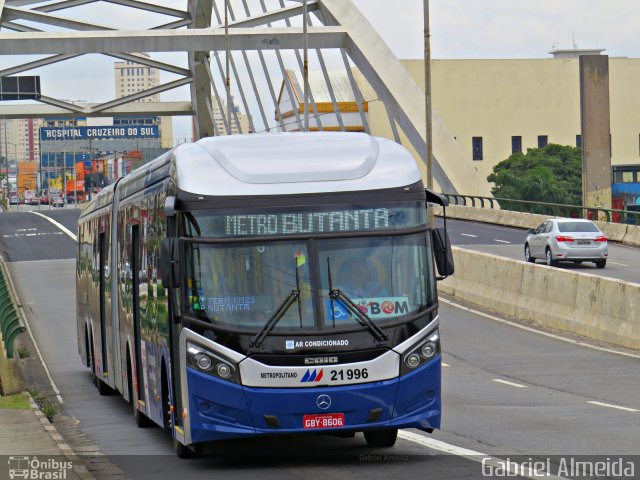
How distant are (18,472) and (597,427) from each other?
5624mm

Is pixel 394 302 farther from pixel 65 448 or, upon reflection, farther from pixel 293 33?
pixel 293 33

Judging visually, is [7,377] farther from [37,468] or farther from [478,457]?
[478,457]

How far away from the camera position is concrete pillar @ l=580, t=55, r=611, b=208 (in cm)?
8194

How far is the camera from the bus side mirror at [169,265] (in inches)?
447

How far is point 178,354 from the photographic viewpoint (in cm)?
1189

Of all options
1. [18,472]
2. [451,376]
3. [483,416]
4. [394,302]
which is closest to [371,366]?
[394,302]

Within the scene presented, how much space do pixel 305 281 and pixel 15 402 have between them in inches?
280

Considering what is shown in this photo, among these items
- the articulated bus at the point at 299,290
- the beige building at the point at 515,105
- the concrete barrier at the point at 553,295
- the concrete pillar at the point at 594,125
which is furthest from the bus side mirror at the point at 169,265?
the beige building at the point at 515,105

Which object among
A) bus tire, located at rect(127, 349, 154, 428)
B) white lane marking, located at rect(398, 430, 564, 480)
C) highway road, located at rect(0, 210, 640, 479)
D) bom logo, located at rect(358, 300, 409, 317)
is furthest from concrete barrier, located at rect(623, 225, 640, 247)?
bom logo, located at rect(358, 300, 409, 317)

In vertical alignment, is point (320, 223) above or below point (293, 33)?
below

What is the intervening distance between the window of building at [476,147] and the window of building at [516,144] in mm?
2671

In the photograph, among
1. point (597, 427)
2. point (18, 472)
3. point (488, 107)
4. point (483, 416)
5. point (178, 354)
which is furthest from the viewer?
point (488, 107)

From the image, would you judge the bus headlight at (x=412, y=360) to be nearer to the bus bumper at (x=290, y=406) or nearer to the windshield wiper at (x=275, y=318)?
the bus bumper at (x=290, y=406)

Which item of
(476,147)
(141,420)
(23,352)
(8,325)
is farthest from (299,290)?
(476,147)
